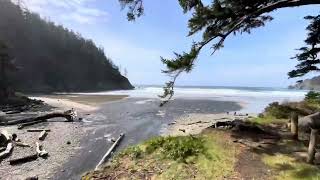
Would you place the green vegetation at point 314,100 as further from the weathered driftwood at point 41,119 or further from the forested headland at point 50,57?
the forested headland at point 50,57

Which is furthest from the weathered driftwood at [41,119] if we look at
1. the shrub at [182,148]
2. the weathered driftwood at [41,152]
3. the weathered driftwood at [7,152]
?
the shrub at [182,148]

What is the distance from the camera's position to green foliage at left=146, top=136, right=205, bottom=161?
586 inches

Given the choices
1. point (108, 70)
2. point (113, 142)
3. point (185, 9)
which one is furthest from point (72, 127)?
point (108, 70)

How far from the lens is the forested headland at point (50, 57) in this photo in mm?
115875

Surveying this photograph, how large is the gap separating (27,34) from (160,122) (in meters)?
106

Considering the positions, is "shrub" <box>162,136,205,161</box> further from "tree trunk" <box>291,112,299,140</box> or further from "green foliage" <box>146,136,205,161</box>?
"tree trunk" <box>291,112,299,140</box>

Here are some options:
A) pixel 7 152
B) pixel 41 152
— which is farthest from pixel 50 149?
pixel 7 152

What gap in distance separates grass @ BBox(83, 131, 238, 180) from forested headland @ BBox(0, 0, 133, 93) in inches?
3578

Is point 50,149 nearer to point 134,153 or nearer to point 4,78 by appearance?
point 134,153

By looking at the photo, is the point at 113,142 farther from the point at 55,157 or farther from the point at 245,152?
the point at 245,152

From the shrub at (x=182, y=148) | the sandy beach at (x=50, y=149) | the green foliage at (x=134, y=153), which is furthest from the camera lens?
the sandy beach at (x=50, y=149)

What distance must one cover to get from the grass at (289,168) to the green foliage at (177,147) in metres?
2.86

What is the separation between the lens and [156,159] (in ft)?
49.1

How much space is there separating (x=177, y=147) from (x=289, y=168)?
455cm
